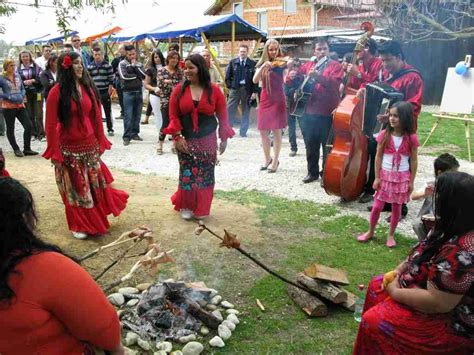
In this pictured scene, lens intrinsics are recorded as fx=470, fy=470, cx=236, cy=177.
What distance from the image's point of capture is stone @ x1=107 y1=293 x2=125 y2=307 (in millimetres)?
3440

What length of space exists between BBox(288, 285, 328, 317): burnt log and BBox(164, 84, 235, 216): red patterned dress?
1915mm

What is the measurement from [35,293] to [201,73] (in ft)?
11.7

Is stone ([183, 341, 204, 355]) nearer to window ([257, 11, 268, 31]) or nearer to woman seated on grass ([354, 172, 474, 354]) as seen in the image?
woman seated on grass ([354, 172, 474, 354])

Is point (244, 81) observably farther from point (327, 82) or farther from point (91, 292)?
point (91, 292)

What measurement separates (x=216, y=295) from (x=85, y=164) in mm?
1871

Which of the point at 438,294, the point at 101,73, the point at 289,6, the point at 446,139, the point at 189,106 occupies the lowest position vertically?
the point at 446,139

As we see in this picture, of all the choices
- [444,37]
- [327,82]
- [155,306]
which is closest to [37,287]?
[155,306]

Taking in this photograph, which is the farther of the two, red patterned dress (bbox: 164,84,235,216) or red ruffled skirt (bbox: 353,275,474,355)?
red patterned dress (bbox: 164,84,235,216)

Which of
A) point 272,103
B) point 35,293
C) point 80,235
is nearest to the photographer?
point 35,293

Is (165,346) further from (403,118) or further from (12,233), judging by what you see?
(403,118)

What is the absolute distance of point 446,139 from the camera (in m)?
10.3

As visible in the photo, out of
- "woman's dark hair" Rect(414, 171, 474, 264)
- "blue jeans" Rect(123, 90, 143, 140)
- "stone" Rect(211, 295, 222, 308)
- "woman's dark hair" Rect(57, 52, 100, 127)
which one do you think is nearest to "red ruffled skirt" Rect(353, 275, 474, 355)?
"woman's dark hair" Rect(414, 171, 474, 264)

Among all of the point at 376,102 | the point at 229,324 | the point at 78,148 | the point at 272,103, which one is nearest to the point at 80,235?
the point at 78,148

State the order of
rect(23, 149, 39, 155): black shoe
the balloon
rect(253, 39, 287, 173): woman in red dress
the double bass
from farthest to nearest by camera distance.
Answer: the balloon
rect(23, 149, 39, 155): black shoe
rect(253, 39, 287, 173): woman in red dress
the double bass
